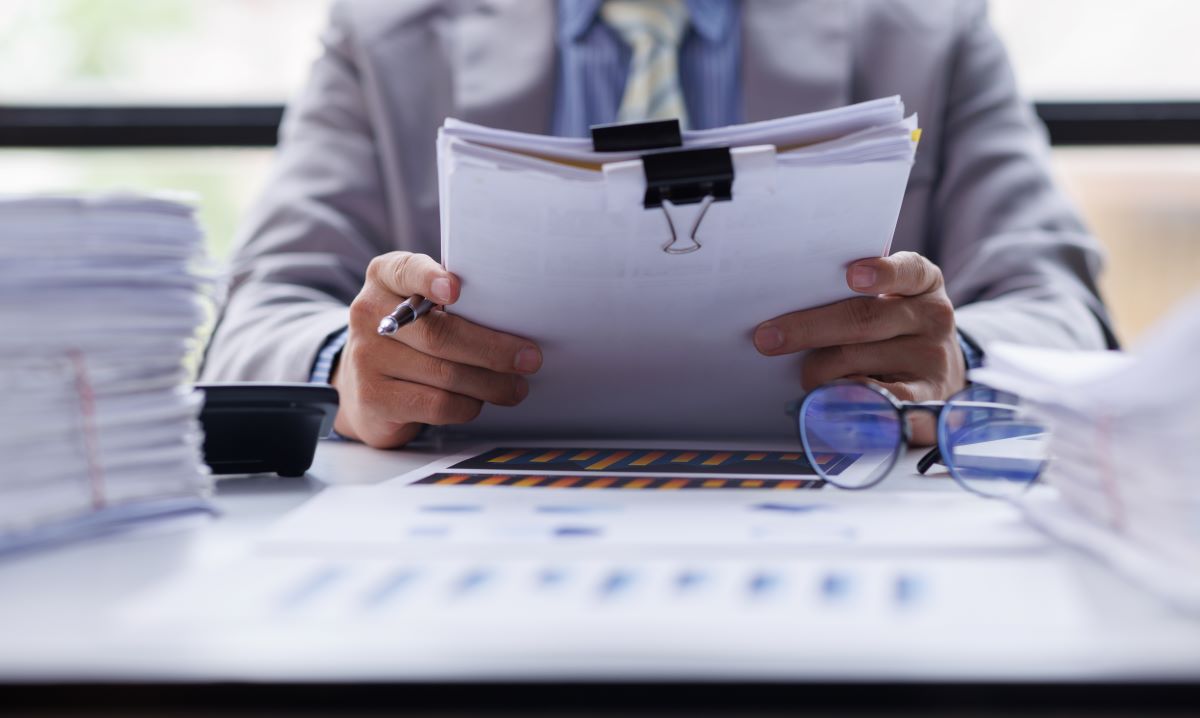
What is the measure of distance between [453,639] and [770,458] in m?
0.40

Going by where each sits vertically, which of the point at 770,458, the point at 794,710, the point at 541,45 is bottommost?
the point at 770,458

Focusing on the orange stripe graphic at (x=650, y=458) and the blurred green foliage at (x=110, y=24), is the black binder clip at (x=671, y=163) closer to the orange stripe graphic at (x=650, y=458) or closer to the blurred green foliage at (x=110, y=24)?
the orange stripe graphic at (x=650, y=458)

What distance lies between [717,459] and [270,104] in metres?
1.28

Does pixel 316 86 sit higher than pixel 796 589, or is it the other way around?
pixel 316 86

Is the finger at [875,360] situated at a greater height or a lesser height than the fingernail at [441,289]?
lesser

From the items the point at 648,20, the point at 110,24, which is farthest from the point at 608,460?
the point at 110,24

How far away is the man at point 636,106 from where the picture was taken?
1115mm

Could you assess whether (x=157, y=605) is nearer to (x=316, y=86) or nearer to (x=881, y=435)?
(x=881, y=435)

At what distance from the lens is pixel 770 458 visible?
2.25ft

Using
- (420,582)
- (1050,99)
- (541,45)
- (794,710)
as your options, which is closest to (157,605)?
(420,582)

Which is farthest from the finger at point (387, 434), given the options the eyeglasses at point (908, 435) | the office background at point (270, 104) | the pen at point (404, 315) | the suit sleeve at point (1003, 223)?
the office background at point (270, 104)

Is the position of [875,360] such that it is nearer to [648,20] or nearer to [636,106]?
[636,106]

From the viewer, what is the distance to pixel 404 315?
66cm

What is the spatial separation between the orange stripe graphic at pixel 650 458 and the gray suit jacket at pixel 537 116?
560mm
